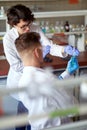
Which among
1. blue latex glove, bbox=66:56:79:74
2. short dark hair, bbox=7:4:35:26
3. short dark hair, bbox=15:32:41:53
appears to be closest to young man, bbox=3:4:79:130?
short dark hair, bbox=7:4:35:26

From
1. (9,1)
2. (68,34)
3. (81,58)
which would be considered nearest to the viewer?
(81,58)

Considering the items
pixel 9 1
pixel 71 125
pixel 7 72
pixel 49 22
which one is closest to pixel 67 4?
pixel 49 22

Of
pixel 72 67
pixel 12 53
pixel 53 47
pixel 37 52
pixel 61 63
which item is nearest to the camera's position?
pixel 37 52

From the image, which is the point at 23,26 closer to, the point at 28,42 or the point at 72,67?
the point at 72,67

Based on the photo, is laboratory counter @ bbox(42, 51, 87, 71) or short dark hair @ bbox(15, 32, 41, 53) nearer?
short dark hair @ bbox(15, 32, 41, 53)

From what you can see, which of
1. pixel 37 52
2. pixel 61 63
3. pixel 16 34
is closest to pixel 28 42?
pixel 37 52

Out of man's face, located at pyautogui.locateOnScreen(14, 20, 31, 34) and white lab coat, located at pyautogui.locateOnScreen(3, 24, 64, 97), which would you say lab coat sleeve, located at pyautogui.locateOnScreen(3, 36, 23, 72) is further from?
man's face, located at pyautogui.locateOnScreen(14, 20, 31, 34)

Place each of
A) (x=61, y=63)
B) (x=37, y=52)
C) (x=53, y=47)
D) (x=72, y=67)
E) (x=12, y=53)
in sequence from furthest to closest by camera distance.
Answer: (x=61, y=63) → (x=53, y=47) → (x=12, y=53) → (x=72, y=67) → (x=37, y=52)

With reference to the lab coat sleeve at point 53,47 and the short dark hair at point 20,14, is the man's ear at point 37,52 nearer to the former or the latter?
the short dark hair at point 20,14

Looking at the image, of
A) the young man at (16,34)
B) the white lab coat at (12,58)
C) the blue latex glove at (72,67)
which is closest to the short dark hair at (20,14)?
the young man at (16,34)

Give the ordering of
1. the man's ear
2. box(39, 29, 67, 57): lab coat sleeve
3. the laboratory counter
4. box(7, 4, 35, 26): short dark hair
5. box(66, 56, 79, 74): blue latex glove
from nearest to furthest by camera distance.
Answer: the man's ear → box(66, 56, 79, 74): blue latex glove → box(7, 4, 35, 26): short dark hair → box(39, 29, 67, 57): lab coat sleeve → the laboratory counter

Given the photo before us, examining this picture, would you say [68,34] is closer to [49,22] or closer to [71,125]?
[49,22]

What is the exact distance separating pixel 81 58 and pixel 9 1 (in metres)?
1.36

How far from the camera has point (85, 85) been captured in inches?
21.5
